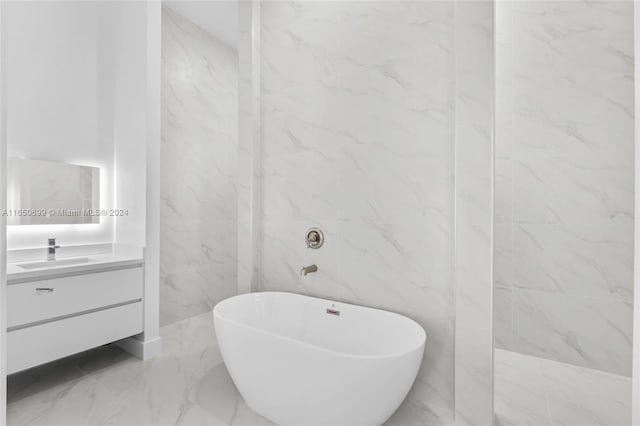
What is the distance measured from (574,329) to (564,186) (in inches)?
33.0

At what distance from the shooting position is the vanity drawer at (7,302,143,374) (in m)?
1.93

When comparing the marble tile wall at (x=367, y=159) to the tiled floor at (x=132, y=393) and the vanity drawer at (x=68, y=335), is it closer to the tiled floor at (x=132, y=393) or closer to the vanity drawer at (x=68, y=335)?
the tiled floor at (x=132, y=393)

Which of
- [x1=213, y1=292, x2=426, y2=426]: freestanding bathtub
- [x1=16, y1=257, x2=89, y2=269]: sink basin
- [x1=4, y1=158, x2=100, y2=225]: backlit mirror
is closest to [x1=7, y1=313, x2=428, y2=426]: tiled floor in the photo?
[x1=213, y1=292, x2=426, y2=426]: freestanding bathtub

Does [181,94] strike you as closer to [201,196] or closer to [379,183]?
[201,196]

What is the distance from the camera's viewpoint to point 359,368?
54.1 inches

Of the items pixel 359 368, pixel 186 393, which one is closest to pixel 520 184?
pixel 359 368

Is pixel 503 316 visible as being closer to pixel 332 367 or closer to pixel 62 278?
pixel 332 367

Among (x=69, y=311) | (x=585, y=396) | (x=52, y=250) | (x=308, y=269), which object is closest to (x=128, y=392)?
(x=69, y=311)

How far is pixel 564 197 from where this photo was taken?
6.38 feet

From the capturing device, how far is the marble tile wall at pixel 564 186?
1.91m

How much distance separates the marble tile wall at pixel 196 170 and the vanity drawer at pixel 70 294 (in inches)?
31.6

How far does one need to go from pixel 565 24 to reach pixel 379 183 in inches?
55.6

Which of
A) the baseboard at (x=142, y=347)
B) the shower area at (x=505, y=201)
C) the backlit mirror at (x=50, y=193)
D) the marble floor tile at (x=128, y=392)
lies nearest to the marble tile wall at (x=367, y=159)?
the shower area at (x=505, y=201)

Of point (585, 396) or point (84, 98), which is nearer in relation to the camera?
point (585, 396)
